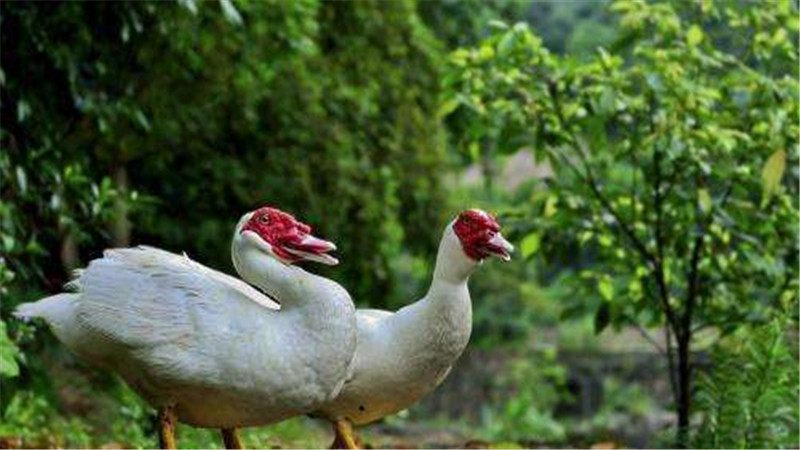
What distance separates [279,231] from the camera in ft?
10.7

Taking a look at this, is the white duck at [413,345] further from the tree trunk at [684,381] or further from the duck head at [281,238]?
the tree trunk at [684,381]

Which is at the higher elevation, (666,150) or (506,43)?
(506,43)

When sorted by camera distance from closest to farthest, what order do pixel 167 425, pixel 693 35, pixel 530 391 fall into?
pixel 167 425, pixel 693 35, pixel 530 391

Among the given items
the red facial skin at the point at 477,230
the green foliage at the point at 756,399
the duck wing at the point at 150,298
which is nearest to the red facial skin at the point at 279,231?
the duck wing at the point at 150,298

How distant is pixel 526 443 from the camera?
19.2 feet

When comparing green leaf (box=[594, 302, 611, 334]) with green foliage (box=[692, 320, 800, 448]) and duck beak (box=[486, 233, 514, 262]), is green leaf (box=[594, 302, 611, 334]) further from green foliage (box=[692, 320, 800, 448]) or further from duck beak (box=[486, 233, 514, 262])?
duck beak (box=[486, 233, 514, 262])

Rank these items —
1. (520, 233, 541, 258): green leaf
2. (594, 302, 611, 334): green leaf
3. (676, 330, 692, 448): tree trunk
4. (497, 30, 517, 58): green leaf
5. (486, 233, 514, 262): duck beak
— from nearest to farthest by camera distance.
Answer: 1. (486, 233, 514, 262): duck beak
2. (497, 30, 517, 58): green leaf
3. (676, 330, 692, 448): tree trunk
4. (520, 233, 541, 258): green leaf
5. (594, 302, 611, 334): green leaf

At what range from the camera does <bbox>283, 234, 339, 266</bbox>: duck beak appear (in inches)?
127

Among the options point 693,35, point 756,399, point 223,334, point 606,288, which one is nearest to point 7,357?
point 223,334

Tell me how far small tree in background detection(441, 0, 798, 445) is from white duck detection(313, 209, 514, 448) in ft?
7.78

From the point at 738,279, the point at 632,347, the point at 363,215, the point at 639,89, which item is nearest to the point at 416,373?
the point at 639,89

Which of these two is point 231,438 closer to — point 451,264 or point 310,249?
point 310,249

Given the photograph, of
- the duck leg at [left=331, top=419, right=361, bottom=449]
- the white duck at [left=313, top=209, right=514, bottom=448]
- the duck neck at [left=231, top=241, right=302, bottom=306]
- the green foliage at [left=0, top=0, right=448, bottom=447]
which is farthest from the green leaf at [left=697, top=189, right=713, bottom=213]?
the duck neck at [left=231, top=241, right=302, bottom=306]

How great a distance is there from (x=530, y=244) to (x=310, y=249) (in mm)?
3279
